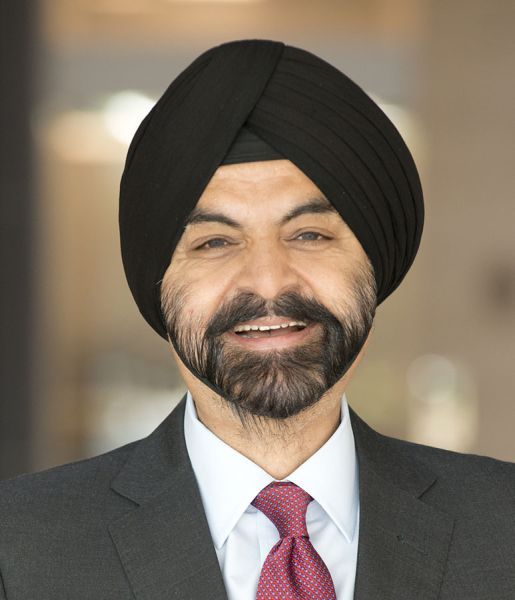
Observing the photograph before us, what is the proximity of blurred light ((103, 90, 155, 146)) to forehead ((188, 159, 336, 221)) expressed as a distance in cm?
375

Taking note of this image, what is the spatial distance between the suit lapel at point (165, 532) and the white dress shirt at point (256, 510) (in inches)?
1.6

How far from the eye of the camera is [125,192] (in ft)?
8.61

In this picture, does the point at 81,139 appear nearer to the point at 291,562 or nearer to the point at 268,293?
the point at 268,293

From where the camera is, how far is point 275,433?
2.52 m

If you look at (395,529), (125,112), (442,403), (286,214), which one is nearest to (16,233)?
(125,112)

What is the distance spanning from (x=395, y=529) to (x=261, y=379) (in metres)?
0.39

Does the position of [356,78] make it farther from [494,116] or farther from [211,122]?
[211,122]

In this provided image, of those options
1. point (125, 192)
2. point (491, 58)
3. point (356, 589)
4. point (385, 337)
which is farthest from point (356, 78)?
point (356, 589)

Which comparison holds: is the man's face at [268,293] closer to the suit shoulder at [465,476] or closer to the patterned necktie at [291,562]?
the patterned necktie at [291,562]

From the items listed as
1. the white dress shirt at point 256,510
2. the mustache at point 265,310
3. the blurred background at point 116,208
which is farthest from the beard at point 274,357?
the blurred background at point 116,208

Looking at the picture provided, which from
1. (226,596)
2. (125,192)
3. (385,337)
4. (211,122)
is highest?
(211,122)

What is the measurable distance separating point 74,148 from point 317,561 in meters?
4.20

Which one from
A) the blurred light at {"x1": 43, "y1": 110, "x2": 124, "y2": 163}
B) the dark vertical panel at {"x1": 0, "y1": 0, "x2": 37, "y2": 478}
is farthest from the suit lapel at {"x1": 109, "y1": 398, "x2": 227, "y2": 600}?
the blurred light at {"x1": 43, "y1": 110, "x2": 124, "y2": 163}

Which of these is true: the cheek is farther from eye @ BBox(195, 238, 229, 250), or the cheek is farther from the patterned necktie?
the patterned necktie
